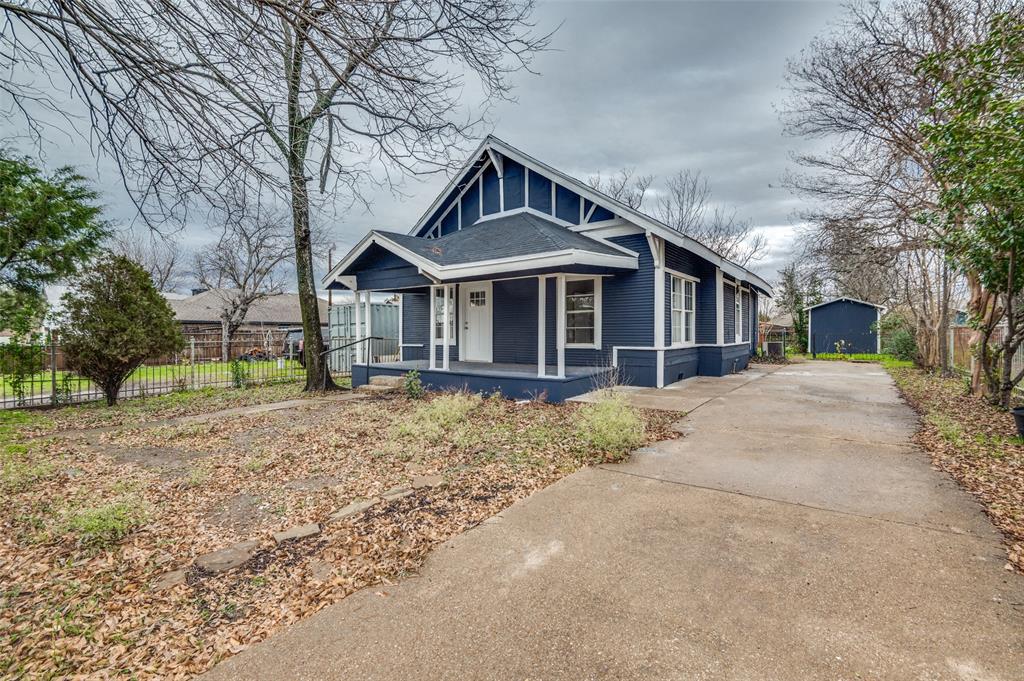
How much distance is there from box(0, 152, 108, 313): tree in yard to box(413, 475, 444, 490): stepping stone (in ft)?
30.6

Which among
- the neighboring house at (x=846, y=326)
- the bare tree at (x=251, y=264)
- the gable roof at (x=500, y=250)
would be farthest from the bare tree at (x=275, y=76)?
the neighboring house at (x=846, y=326)

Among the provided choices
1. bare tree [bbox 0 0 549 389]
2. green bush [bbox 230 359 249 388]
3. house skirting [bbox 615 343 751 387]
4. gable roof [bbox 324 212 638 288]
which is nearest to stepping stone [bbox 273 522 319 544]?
bare tree [bbox 0 0 549 389]

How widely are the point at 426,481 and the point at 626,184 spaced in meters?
26.8

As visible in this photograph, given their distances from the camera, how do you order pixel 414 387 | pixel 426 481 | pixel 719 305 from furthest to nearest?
pixel 719 305 → pixel 414 387 → pixel 426 481

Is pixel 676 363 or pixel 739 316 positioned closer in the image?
pixel 676 363

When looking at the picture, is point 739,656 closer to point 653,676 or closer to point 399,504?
point 653,676

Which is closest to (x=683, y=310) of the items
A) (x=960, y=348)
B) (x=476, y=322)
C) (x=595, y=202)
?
(x=595, y=202)

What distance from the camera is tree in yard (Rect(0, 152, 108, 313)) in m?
8.91

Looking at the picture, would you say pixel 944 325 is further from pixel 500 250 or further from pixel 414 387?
pixel 414 387

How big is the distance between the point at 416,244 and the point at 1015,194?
33.5ft

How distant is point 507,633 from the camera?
7.72ft

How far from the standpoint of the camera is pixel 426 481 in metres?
4.70

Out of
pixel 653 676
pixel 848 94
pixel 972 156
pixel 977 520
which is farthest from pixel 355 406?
pixel 848 94

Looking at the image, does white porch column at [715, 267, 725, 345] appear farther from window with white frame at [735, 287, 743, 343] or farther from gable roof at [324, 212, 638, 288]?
gable roof at [324, 212, 638, 288]
